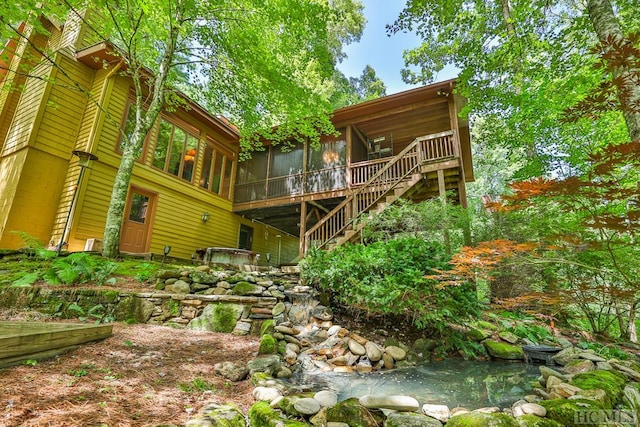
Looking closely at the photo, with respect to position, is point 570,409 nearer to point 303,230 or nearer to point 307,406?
point 307,406

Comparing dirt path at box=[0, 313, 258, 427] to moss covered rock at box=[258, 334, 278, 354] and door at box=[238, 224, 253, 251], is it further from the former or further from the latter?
door at box=[238, 224, 253, 251]

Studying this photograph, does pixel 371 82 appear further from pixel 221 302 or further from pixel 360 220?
pixel 221 302

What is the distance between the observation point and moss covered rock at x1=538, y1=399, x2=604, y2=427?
6.06 ft

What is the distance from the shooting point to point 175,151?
931 centimetres

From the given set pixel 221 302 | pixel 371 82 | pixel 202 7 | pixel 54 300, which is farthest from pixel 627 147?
pixel 371 82

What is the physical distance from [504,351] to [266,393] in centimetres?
417

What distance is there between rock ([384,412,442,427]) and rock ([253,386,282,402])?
0.84m

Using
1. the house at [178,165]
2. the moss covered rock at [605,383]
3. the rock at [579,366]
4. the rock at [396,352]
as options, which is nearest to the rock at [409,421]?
the moss covered rock at [605,383]

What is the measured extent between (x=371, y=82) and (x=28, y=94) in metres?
19.3

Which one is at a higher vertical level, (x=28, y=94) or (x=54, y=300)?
(x=28, y=94)

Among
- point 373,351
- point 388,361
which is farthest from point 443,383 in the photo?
point 373,351

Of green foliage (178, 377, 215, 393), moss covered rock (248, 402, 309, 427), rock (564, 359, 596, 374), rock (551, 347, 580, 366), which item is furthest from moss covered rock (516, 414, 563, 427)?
rock (551, 347, 580, 366)

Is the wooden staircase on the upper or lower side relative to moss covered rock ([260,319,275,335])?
upper

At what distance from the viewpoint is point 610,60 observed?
95.4 inches
